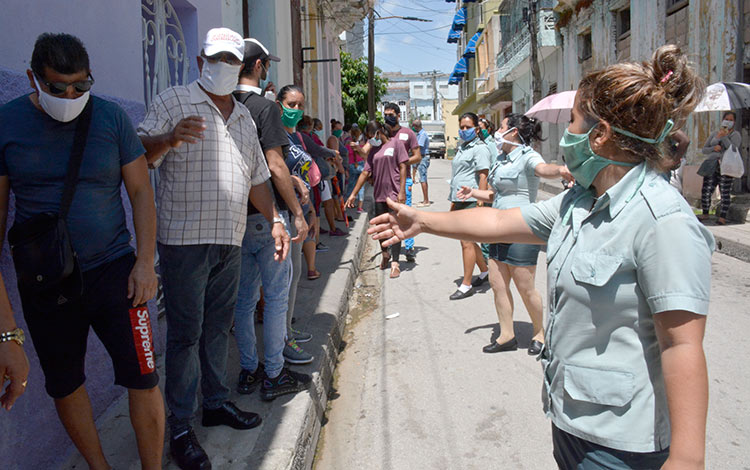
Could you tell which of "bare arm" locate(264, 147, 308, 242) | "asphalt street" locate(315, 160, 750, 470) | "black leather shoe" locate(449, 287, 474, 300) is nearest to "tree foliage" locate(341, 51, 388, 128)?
"black leather shoe" locate(449, 287, 474, 300)

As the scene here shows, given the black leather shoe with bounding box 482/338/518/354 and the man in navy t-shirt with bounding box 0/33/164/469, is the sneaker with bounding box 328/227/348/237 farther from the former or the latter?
the man in navy t-shirt with bounding box 0/33/164/469

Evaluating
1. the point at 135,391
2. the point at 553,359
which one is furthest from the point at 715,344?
the point at 135,391

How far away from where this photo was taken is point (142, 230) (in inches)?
96.4

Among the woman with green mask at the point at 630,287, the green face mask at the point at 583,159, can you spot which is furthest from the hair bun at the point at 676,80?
the green face mask at the point at 583,159

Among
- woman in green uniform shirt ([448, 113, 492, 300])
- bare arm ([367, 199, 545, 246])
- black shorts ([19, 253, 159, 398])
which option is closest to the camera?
bare arm ([367, 199, 545, 246])

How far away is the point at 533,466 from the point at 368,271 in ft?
16.7

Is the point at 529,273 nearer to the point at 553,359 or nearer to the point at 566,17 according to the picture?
the point at 553,359

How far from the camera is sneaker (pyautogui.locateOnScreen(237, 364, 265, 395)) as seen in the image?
11.5 ft

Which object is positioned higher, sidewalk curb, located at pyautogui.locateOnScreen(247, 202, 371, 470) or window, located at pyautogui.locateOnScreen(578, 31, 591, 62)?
window, located at pyautogui.locateOnScreen(578, 31, 591, 62)

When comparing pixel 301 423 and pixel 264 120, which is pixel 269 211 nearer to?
pixel 264 120

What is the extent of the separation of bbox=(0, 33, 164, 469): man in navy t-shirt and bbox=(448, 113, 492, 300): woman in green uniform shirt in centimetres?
417

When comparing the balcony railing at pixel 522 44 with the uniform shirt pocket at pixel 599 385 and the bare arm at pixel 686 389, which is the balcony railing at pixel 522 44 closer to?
the uniform shirt pocket at pixel 599 385

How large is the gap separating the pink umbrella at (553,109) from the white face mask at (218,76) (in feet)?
23.3

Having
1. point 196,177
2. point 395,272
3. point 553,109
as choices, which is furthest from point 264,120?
point 553,109
